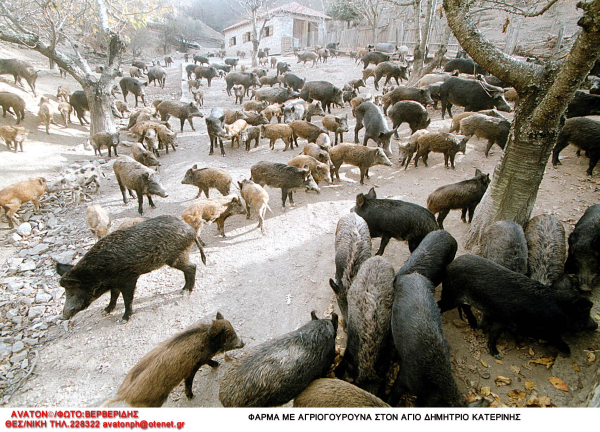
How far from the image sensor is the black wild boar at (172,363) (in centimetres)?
289

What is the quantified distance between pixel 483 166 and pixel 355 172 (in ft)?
11.0

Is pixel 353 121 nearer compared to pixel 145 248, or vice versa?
pixel 145 248

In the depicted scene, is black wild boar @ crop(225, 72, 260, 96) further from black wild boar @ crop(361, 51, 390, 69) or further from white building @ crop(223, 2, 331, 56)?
white building @ crop(223, 2, 331, 56)

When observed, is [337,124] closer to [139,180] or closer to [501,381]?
[139,180]

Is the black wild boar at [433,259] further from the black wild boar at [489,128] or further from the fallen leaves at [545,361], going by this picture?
the black wild boar at [489,128]

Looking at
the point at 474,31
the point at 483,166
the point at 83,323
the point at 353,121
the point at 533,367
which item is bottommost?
the point at 83,323

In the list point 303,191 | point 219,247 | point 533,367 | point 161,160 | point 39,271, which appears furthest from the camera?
point 161,160

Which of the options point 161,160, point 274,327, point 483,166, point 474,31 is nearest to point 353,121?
point 483,166

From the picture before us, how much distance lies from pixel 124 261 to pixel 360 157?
593 cm

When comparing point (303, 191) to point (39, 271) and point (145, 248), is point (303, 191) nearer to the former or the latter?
point (145, 248)

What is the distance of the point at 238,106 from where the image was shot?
58.3 ft

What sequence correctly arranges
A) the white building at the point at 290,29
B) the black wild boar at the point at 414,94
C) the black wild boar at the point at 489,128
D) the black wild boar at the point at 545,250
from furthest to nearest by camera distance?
the white building at the point at 290,29
the black wild boar at the point at 414,94
the black wild boar at the point at 489,128
the black wild boar at the point at 545,250

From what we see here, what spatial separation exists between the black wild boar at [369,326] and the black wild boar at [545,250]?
2196mm

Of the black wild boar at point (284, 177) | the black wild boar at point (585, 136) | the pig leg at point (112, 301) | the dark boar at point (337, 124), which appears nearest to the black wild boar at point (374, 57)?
the dark boar at point (337, 124)
